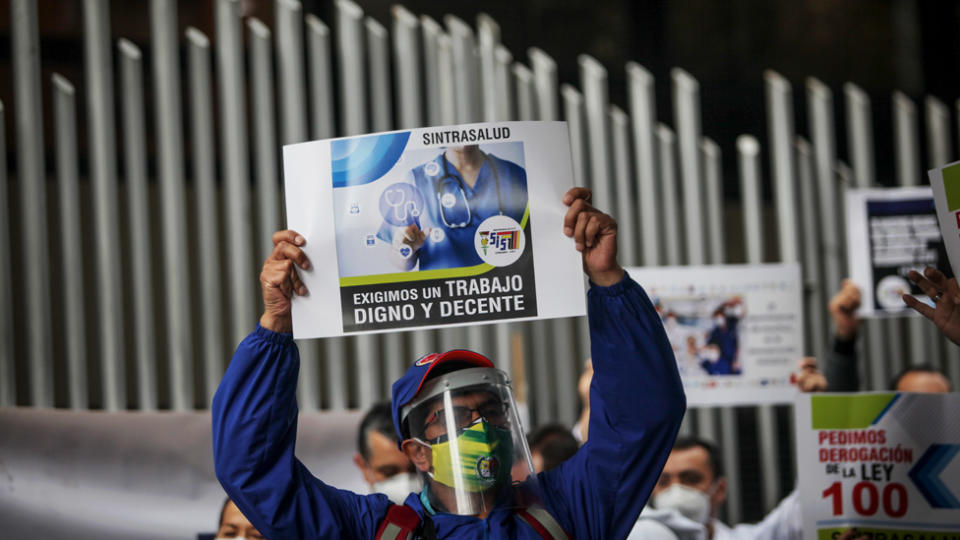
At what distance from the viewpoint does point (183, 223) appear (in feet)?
14.0

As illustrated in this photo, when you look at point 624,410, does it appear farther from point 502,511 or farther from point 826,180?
point 826,180

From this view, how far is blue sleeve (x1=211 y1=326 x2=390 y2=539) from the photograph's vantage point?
217 cm

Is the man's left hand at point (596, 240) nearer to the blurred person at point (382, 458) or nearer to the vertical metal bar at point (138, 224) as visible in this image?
the blurred person at point (382, 458)

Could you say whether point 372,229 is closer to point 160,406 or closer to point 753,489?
point 160,406

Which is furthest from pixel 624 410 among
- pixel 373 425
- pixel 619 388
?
pixel 373 425

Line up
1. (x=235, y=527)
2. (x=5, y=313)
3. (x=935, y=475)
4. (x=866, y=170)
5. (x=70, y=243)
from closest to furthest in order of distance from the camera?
1. (x=935, y=475)
2. (x=235, y=527)
3. (x=5, y=313)
4. (x=70, y=243)
5. (x=866, y=170)

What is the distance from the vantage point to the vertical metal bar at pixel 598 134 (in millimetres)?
4637

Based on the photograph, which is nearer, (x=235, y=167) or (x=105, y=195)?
(x=105, y=195)

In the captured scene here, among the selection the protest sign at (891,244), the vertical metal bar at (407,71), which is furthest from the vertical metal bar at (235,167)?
the protest sign at (891,244)

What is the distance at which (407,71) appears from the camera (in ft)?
14.6

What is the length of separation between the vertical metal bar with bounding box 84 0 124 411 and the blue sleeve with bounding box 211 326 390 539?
7.09 ft

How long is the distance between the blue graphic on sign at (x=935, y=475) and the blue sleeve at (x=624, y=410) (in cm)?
89

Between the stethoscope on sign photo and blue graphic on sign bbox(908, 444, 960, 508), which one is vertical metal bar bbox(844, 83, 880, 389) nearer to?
blue graphic on sign bbox(908, 444, 960, 508)

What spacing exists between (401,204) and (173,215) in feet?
7.39
